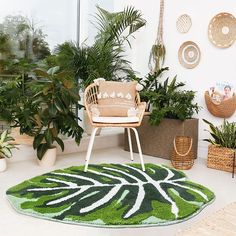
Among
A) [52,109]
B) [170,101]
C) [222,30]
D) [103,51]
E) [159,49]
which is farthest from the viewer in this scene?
[159,49]

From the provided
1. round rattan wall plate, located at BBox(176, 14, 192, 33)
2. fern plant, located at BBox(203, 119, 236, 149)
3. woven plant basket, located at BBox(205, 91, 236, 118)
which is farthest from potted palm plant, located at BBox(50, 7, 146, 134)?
fern plant, located at BBox(203, 119, 236, 149)

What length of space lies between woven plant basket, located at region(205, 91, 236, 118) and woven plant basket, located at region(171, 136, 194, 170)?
0.53m

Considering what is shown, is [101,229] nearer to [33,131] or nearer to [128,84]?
[33,131]

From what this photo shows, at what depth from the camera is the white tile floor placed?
2.08 metres

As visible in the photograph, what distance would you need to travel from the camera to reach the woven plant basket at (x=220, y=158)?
3.50 meters

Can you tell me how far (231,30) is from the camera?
3.85 metres

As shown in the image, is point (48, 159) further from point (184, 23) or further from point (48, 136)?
point (184, 23)

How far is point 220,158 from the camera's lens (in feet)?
11.7

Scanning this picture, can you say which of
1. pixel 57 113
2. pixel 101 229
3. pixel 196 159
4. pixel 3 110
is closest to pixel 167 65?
pixel 196 159

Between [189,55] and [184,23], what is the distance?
422 millimetres

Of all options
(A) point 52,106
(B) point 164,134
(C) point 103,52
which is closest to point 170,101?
(B) point 164,134

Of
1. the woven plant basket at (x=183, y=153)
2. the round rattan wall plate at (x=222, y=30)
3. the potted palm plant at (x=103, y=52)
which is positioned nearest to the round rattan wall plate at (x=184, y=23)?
the round rattan wall plate at (x=222, y=30)

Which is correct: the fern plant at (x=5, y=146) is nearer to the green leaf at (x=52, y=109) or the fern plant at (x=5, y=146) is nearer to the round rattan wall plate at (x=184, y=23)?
the green leaf at (x=52, y=109)

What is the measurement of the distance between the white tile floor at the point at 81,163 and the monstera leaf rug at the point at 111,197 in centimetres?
5
